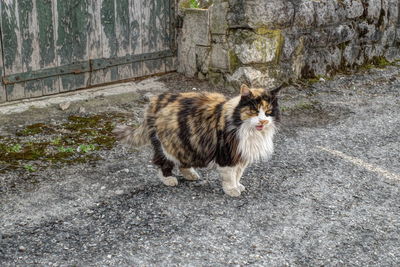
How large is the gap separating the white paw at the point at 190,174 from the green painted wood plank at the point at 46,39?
7.62 ft

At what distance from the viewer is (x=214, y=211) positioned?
3.54m

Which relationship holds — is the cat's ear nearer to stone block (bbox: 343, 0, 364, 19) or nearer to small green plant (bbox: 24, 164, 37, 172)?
small green plant (bbox: 24, 164, 37, 172)

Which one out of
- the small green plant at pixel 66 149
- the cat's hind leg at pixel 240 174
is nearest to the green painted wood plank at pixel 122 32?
the small green plant at pixel 66 149

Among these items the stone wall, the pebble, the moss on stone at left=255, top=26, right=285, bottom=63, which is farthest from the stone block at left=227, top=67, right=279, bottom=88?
the pebble

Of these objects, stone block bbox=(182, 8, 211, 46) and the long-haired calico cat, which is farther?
stone block bbox=(182, 8, 211, 46)

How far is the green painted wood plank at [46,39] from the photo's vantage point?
211 inches

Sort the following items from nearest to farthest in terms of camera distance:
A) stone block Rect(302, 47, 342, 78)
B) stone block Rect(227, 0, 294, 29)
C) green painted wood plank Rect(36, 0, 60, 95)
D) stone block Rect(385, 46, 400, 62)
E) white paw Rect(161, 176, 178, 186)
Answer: white paw Rect(161, 176, 178, 186) → green painted wood plank Rect(36, 0, 60, 95) → stone block Rect(227, 0, 294, 29) → stone block Rect(302, 47, 342, 78) → stone block Rect(385, 46, 400, 62)

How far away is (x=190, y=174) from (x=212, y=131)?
1.71ft

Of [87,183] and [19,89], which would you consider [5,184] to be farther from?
[19,89]

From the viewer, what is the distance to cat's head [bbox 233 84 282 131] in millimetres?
3473

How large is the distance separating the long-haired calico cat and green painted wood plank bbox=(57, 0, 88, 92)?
2.10m

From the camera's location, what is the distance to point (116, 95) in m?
5.88

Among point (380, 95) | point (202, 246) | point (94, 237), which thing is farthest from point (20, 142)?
point (380, 95)

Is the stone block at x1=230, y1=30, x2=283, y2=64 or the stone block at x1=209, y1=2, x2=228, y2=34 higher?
the stone block at x1=209, y1=2, x2=228, y2=34
